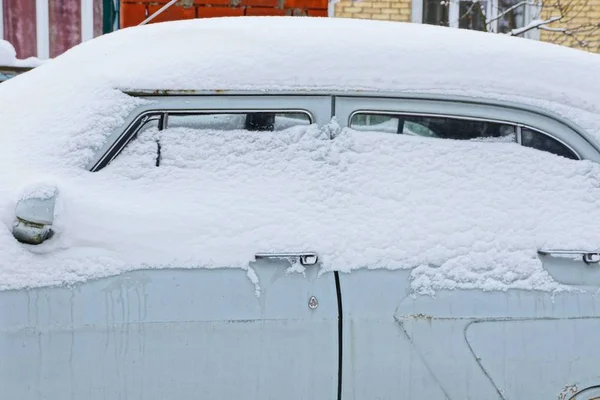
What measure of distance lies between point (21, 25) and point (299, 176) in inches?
252

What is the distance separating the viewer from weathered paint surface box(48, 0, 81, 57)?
773cm

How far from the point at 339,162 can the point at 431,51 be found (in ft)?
1.81

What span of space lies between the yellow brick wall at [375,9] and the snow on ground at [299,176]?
18.8 ft

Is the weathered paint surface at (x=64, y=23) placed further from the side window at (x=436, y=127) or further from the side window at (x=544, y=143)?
the side window at (x=544, y=143)

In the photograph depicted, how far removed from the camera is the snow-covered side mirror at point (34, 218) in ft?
6.92

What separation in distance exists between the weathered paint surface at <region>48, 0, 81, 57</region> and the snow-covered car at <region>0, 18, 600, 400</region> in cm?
562

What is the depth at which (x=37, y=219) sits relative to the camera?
6.92ft

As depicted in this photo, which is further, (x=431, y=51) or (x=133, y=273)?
(x=431, y=51)

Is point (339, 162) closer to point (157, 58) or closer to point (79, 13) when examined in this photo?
point (157, 58)

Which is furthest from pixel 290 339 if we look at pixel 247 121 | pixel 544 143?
pixel 544 143

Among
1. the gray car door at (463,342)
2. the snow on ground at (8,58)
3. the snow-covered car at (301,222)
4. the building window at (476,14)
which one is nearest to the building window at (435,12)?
the building window at (476,14)

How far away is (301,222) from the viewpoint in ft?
7.44

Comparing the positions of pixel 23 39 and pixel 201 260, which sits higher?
pixel 23 39

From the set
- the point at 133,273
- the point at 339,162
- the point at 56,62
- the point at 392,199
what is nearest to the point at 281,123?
the point at 339,162
